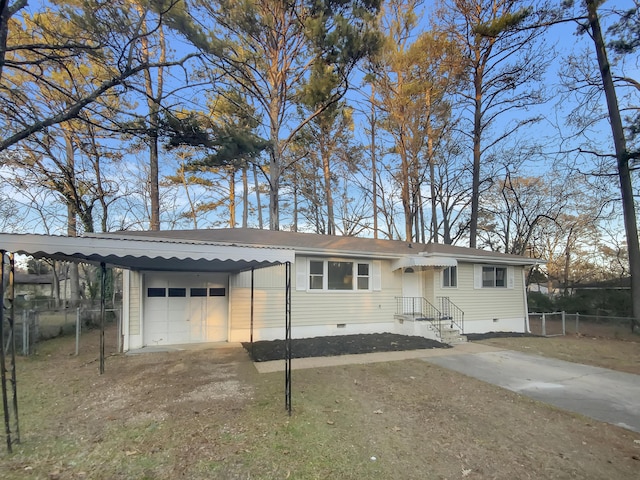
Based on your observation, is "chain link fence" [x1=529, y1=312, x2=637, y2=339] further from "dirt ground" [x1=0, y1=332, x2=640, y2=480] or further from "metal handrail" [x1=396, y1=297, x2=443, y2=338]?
"dirt ground" [x1=0, y1=332, x2=640, y2=480]

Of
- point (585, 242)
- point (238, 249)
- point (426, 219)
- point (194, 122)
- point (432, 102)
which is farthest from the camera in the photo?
point (585, 242)

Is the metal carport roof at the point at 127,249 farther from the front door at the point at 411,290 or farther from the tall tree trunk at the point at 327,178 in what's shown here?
the tall tree trunk at the point at 327,178

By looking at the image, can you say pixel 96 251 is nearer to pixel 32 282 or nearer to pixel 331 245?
pixel 331 245

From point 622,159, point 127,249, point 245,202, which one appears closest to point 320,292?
point 127,249

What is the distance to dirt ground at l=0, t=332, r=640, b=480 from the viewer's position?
340cm

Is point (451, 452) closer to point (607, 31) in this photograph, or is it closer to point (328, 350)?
point (328, 350)

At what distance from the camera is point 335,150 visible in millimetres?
20625

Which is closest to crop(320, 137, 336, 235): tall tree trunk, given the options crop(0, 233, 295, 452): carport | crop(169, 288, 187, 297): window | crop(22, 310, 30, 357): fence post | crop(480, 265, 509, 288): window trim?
crop(480, 265, 509, 288): window trim

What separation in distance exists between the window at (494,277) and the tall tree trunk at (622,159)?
14.6 feet

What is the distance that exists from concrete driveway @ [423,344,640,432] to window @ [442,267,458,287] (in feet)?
11.8

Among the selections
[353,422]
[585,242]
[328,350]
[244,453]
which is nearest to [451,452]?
[353,422]

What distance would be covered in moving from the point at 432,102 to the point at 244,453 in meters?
18.9

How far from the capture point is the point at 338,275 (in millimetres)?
11656

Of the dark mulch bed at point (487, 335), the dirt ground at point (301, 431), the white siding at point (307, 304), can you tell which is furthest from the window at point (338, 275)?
the dirt ground at point (301, 431)
